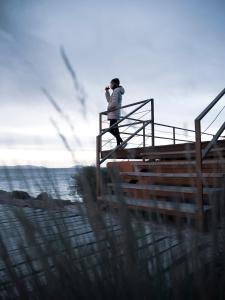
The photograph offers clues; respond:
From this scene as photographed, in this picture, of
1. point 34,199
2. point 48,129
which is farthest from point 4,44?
point 34,199

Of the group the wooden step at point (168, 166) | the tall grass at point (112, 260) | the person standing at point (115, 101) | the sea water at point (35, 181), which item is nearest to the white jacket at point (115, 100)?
the person standing at point (115, 101)

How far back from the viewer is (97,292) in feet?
2.67

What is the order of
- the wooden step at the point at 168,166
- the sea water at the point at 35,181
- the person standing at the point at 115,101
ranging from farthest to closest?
the person standing at the point at 115,101, the wooden step at the point at 168,166, the sea water at the point at 35,181

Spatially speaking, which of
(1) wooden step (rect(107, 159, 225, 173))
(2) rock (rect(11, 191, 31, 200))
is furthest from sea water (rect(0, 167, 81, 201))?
(1) wooden step (rect(107, 159, 225, 173))

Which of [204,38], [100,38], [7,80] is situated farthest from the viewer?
[204,38]

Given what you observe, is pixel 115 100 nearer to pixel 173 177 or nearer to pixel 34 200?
pixel 173 177

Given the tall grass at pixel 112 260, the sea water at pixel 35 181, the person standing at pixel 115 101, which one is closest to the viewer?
the tall grass at pixel 112 260

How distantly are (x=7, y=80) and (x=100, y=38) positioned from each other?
399 millimetres

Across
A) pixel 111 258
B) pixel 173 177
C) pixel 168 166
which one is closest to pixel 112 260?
pixel 111 258

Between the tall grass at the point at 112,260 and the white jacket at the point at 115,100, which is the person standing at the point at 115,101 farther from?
the tall grass at the point at 112,260

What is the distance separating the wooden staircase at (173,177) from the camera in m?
0.92

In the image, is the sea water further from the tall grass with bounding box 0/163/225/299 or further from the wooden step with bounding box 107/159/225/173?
the wooden step with bounding box 107/159/225/173

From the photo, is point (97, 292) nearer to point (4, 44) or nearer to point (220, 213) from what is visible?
point (220, 213)

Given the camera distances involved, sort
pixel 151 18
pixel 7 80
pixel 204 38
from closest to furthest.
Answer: pixel 7 80 < pixel 151 18 < pixel 204 38
